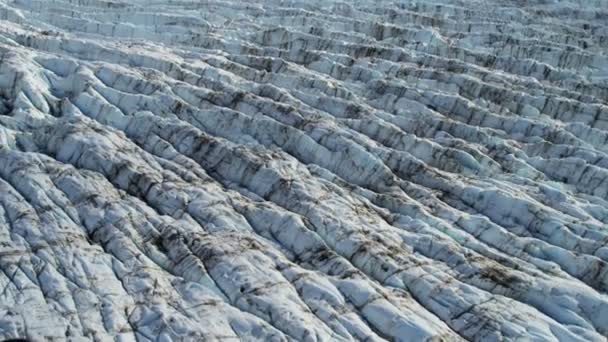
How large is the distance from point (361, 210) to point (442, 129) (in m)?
6.66

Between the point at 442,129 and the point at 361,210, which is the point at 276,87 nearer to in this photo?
the point at 442,129

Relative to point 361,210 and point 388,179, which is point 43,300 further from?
point 388,179

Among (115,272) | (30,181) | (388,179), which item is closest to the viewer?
(115,272)

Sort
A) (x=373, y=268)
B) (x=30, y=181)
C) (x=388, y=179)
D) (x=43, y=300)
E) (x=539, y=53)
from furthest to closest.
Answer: (x=539, y=53) → (x=388, y=179) → (x=30, y=181) → (x=373, y=268) → (x=43, y=300)

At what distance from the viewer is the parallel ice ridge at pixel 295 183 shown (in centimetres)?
1531

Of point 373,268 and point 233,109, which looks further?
point 233,109

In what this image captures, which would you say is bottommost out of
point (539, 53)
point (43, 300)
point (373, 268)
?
point (43, 300)

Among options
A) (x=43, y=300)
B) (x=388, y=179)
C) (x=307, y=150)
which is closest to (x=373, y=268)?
(x=388, y=179)

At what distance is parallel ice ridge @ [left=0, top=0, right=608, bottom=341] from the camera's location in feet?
50.2

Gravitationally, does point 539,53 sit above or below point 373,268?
above

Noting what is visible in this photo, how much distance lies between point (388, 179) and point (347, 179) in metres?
1.30

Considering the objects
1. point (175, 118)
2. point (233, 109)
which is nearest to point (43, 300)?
point (175, 118)

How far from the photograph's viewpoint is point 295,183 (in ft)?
65.1

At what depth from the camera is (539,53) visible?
31.2m
